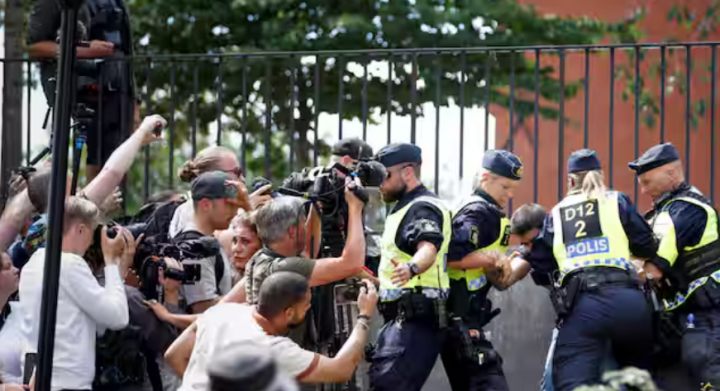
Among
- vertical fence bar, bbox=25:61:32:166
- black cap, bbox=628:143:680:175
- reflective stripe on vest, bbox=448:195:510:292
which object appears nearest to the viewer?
reflective stripe on vest, bbox=448:195:510:292

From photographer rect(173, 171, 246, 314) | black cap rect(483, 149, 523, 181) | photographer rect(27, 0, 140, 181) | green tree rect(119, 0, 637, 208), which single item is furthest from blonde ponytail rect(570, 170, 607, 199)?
green tree rect(119, 0, 637, 208)

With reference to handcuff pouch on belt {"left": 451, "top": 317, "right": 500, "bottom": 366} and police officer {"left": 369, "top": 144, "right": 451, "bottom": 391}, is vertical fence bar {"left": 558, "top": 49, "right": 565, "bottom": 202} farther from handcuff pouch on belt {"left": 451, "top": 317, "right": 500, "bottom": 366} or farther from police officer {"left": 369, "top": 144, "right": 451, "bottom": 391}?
handcuff pouch on belt {"left": 451, "top": 317, "right": 500, "bottom": 366}

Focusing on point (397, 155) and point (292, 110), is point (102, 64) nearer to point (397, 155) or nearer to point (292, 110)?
point (292, 110)

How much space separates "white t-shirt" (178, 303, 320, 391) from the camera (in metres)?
5.14

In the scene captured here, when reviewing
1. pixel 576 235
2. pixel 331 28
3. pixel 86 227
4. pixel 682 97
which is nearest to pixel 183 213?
pixel 86 227

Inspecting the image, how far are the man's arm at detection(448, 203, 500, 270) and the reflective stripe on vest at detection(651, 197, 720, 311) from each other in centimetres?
89

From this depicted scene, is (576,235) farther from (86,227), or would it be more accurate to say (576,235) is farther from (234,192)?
(86,227)

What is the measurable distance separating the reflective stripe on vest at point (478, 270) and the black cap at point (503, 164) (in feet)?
0.60

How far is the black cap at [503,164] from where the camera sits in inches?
293

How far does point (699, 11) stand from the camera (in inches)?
594

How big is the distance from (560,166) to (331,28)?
244 inches

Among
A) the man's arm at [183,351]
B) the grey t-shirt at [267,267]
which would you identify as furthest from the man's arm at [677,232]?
the man's arm at [183,351]

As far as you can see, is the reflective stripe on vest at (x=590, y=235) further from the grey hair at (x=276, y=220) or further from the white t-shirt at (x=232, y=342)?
the white t-shirt at (x=232, y=342)

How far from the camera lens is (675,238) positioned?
7.38 metres
